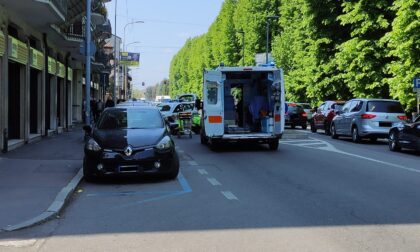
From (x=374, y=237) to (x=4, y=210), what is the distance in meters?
5.04

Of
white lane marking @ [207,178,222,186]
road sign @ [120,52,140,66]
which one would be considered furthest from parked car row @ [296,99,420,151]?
road sign @ [120,52,140,66]

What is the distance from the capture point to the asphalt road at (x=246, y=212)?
6.29 metres

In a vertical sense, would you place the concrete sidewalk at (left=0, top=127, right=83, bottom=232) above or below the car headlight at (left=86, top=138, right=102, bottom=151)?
below

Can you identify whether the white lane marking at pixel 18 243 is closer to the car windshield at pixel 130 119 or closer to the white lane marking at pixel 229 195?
the white lane marking at pixel 229 195

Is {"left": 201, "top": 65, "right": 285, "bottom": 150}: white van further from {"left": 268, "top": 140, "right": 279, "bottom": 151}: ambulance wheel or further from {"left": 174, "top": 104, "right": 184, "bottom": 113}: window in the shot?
{"left": 174, "top": 104, "right": 184, "bottom": 113}: window

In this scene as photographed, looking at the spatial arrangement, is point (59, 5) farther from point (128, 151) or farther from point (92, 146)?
point (128, 151)

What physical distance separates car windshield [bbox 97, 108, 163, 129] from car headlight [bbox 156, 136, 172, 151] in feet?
3.04

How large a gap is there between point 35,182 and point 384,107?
1473 cm

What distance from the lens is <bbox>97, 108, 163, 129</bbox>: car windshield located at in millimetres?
12086

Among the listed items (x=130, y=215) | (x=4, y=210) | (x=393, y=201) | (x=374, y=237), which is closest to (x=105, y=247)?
(x=130, y=215)

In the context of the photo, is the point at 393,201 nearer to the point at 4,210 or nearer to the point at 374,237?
the point at 374,237

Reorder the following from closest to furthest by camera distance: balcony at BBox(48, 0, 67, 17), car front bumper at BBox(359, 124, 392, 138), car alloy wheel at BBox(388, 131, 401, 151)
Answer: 1. balcony at BBox(48, 0, 67, 17)
2. car alloy wheel at BBox(388, 131, 401, 151)
3. car front bumper at BBox(359, 124, 392, 138)

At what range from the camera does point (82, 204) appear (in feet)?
29.1

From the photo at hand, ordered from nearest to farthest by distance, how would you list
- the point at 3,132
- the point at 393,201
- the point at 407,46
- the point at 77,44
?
1. the point at 393,201
2. the point at 3,132
3. the point at 407,46
4. the point at 77,44
